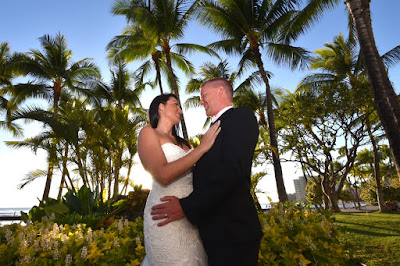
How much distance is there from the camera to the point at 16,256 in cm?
248

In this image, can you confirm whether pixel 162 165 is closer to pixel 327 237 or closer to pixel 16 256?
pixel 16 256

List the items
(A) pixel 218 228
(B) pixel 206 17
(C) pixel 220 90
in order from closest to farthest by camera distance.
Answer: (A) pixel 218 228 < (C) pixel 220 90 < (B) pixel 206 17

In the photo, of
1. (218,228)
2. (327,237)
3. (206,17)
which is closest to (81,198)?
(327,237)

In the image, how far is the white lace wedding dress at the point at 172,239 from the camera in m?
1.51

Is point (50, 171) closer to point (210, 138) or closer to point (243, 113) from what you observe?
point (210, 138)

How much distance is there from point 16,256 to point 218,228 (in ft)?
7.41

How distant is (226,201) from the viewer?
1.36 metres

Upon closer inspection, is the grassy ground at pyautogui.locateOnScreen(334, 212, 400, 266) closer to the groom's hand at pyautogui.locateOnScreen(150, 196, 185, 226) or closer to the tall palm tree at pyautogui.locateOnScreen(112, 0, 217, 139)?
the groom's hand at pyautogui.locateOnScreen(150, 196, 185, 226)

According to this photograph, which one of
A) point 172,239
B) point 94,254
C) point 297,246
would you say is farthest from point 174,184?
point 297,246

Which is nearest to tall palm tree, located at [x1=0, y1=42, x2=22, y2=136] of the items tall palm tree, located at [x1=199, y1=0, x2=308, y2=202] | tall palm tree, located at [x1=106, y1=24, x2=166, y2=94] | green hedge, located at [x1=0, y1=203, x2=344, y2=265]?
tall palm tree, located at [x1=106, y1=24, x2=166, y2=94]

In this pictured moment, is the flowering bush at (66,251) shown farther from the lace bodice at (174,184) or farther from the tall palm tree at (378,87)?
the tall palm tree at (378,87)

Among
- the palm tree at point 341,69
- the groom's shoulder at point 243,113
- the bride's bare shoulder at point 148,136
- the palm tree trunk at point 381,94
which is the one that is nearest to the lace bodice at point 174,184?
the bride's bare shoulder at point 148,136

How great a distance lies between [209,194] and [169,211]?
0.97 ft

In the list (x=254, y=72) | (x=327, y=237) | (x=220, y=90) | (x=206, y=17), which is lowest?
(x=327, y=237)
